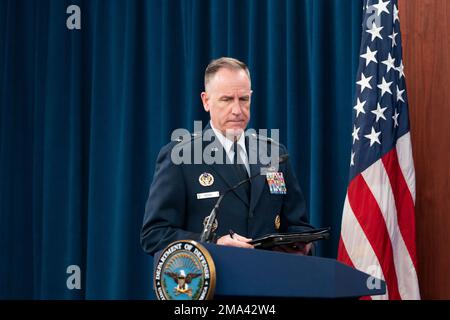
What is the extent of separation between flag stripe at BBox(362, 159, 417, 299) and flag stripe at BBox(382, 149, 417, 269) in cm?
2

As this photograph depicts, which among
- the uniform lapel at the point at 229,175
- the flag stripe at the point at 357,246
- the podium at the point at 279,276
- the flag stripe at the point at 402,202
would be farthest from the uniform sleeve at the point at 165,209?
the flag stripe at the point at 402,202

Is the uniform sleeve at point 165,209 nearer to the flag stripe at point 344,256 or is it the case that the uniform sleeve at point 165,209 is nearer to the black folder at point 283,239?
the black folder at point 283,239

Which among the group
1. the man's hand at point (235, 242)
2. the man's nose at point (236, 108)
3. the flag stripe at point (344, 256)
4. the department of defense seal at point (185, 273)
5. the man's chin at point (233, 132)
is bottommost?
the flag stripe at point (344, 256)

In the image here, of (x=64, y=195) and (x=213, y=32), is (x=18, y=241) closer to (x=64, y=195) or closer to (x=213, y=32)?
Result: (x=64, y=195)

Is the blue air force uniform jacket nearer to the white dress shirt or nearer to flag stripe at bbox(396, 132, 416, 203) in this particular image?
the white dress shirt

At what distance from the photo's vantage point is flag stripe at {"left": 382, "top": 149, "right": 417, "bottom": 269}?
3.18 m

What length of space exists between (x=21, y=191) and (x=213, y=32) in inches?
68.0

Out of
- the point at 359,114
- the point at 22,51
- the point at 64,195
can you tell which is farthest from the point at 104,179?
the point at 359,114

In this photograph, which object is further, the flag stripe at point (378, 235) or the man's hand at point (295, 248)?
the flag stripe at point (378, 235)

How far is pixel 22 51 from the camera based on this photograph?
15.3 feet

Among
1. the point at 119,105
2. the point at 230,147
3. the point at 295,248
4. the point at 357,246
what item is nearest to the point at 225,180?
the point at 230,147

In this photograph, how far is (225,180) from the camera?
8.30 ft

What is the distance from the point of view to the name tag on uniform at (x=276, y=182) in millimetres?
2600

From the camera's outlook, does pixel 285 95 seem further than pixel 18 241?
No
